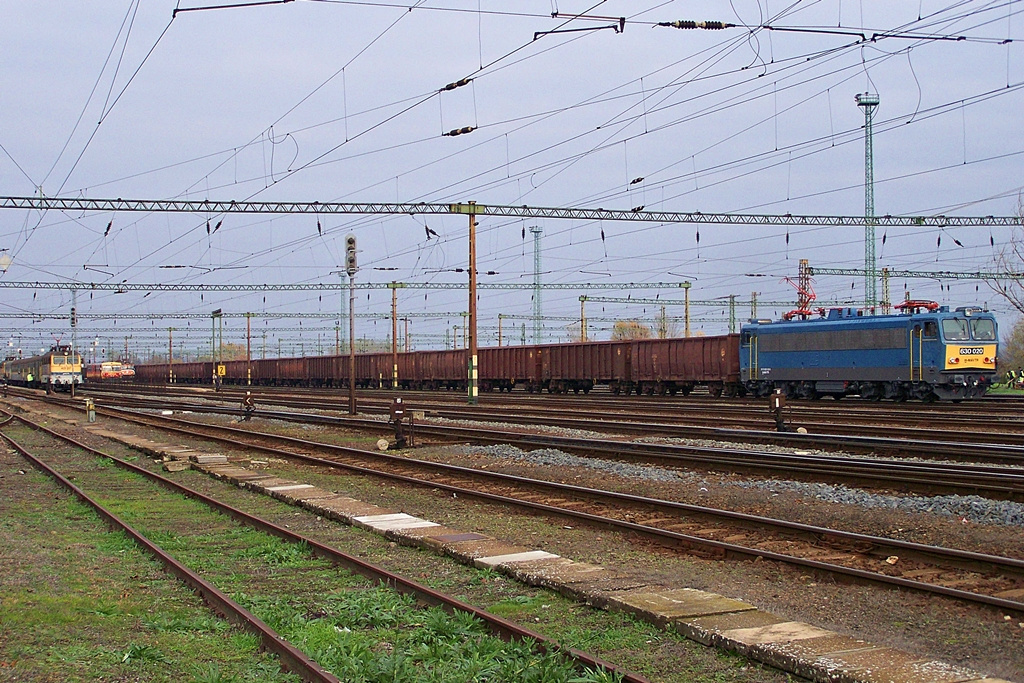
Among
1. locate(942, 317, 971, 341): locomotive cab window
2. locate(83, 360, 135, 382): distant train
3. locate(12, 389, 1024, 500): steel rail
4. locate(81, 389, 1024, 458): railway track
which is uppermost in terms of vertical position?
locate(942, 317, 971, 341): locomotive cab window

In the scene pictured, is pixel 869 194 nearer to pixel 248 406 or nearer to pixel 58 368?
pixel 248 406

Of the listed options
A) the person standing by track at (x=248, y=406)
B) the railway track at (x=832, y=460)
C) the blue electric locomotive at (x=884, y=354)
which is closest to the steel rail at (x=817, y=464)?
the railway track at (x=832, y=460)

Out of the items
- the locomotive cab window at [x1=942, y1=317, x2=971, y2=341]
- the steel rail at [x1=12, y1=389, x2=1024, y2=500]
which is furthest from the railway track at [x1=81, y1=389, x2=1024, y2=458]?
the locomotive cab window at [x1=942, y1=317, x2=971, y2=341]

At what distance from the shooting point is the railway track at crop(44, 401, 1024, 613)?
355 inches

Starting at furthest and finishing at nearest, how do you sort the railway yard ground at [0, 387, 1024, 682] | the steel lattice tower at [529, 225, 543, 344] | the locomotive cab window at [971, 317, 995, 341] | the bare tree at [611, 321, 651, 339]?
the bare tree at [611, 321, 651, 339], the steel lattice tower at [529, 225, 543, 344], the locomotive cab window at [971, 317, 995, 341], the railway yard ground at [0, 387, 1024, 682]

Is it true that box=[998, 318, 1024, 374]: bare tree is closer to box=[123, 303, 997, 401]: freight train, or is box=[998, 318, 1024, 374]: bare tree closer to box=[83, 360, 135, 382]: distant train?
box=[123, 303, 997, 401]: freight train

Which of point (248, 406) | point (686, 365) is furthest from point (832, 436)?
point (686, 365)

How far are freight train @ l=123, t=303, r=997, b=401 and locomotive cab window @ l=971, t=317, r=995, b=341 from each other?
4 centimetres

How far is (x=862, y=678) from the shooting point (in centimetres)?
580

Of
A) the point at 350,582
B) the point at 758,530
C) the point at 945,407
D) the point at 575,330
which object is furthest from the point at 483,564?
the point at 575,330

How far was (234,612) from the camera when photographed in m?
7.98

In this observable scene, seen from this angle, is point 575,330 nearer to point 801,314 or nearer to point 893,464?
point 801,314

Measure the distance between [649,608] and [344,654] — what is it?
2.33 m

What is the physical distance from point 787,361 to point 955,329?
760cm
